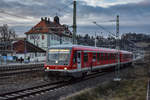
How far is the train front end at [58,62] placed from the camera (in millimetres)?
14695

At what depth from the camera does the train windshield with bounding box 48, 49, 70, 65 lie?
1506 cm

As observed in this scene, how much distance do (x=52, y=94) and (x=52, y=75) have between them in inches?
148

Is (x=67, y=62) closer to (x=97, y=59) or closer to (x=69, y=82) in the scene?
(x=69, y=82)

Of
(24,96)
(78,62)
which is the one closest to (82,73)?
(78,62)

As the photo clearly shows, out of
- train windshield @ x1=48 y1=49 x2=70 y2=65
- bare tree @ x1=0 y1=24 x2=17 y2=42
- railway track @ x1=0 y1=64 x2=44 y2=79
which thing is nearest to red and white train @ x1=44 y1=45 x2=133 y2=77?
train windshield @ x1=48 y1=49 x2=70 y2=65

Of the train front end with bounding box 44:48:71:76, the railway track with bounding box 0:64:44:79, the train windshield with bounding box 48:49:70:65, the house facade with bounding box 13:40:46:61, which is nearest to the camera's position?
the train front end with bounding box 44:48:71:76

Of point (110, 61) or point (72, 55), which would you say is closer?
point (72, 55)

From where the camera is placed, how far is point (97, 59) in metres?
20.8

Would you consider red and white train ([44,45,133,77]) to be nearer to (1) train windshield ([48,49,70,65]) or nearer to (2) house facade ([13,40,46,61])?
(1) train windshield ([48,49,70,65])

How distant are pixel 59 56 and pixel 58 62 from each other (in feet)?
1.63

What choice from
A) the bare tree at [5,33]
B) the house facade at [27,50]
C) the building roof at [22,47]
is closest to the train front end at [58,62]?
the house facade at [27,50]

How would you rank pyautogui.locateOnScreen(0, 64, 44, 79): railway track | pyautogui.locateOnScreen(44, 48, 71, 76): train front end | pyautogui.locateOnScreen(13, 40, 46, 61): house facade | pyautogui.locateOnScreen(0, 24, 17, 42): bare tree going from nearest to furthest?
pyautogui.locateOnScreen(44, 48, 71, 76): train front end → pyautogui.locateOnScreen(0, 64, 44, 79): railway track → pyautogui.locateOnScreen(13, 40, 46, 61): house facade → pyautogui.locateOnScreen(0, 24, 17, 42): bare tree

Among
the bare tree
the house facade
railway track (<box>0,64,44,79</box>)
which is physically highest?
the bare tree

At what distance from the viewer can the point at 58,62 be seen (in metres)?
15.1
